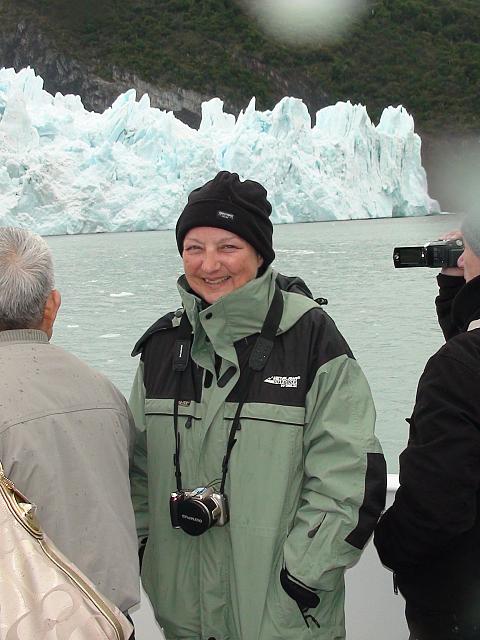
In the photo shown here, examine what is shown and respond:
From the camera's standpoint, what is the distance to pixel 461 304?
1.05m

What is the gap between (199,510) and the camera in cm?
104

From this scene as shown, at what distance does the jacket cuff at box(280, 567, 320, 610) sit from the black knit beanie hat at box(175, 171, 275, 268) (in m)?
0.48

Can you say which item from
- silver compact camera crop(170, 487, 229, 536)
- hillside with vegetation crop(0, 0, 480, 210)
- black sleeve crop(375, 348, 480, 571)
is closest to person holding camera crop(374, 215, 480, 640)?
black sleeve crop(375, 348, 480, 571)

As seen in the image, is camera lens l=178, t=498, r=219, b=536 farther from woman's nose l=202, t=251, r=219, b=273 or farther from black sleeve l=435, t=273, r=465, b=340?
black sleeve l=435, t=273, r=465, b=340

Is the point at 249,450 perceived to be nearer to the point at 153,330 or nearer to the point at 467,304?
the point at 153,330

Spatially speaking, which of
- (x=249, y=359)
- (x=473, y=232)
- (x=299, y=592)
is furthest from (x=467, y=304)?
(x=299, y=592)

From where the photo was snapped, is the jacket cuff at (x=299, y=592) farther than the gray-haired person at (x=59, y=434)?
Yes

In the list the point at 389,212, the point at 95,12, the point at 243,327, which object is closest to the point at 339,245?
the point at 389,212

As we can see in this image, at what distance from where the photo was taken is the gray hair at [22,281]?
94 cm

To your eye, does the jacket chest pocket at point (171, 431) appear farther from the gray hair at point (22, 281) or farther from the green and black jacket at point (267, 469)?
the gray hair at point (22, 281)

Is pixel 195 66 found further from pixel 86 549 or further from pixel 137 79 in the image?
pixel 86 549

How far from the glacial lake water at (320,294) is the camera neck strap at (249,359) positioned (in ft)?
4.36

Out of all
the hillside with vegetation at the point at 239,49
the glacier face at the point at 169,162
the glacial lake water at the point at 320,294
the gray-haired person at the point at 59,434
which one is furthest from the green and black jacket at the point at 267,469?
the hillside with vegetation at the point at 239,49

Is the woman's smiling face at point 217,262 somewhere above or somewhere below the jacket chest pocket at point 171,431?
above
